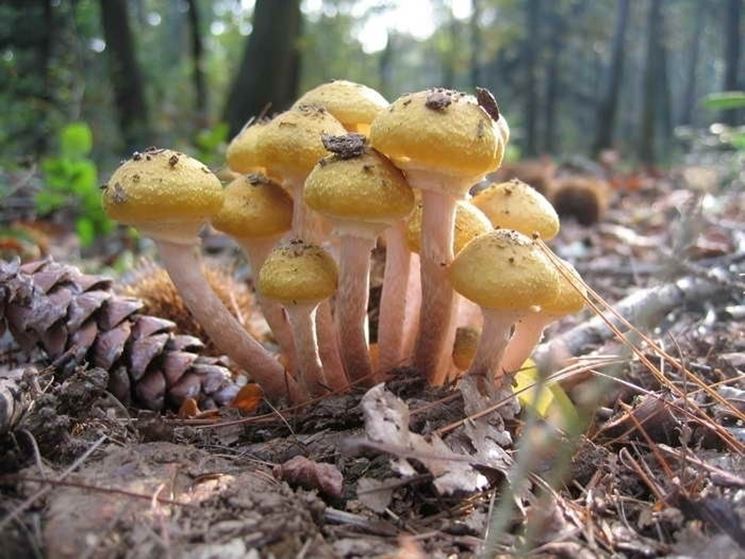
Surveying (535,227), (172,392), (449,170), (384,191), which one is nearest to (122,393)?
(172,392)

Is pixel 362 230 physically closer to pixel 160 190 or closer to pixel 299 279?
pixel 299 279

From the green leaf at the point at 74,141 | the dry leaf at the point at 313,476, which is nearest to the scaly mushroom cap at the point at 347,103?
the dry leaf at the point at 313,476

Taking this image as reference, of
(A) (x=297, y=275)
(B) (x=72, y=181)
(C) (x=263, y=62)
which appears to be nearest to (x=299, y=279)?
(A) (x=297, y=275)

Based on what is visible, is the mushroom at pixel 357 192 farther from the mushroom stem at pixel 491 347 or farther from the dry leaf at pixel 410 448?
the dry leaf at pixel 410 448

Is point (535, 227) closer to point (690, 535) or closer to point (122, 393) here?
point (690, 535)

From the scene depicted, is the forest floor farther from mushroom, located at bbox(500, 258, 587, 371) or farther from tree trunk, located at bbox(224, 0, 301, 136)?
tree trunk, located at bbox(224, 0, 301, 136)
